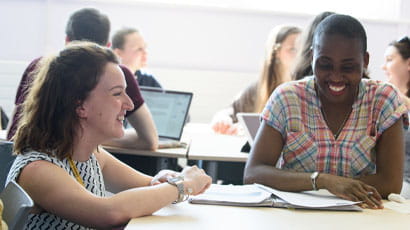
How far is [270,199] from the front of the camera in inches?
78.8

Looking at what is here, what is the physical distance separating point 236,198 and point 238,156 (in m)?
1.53

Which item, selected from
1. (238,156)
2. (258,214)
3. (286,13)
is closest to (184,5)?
(286,13)

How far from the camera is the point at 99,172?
202 cm

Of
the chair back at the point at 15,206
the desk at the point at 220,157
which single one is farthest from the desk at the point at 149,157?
the chair back at the point at 15,206

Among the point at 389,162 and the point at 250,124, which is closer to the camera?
the point at 389,162

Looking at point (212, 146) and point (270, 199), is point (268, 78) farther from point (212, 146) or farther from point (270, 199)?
point (270, 199)

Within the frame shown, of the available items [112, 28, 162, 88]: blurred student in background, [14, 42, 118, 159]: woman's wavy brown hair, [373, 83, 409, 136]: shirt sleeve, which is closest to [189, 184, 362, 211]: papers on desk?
[373, 83, 409, 136]: shirt sleeve

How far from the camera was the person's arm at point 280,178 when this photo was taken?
6.50 feet

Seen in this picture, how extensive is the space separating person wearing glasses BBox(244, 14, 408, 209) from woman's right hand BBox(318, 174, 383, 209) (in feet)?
0.49

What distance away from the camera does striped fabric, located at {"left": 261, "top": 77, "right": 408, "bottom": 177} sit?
7.34ft

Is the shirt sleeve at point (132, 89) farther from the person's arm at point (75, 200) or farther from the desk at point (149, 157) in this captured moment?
the person's arm at point (75, 200)

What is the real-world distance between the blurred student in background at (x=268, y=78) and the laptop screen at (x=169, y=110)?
709mm

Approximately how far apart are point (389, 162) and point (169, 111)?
1882mm

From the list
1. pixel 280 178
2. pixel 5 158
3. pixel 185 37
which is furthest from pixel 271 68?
pixel 5 158
